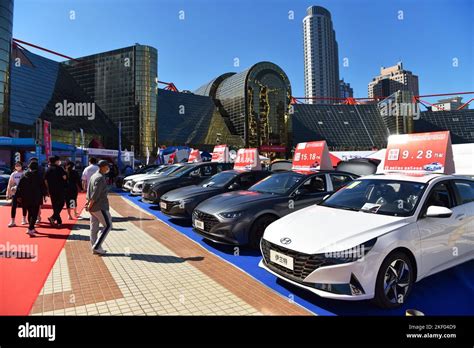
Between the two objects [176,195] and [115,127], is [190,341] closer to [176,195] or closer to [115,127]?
[176,195]

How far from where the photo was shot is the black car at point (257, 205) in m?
5.22

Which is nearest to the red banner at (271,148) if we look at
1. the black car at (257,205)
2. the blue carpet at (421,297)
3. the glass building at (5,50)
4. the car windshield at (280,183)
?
the glass building at (5,50)

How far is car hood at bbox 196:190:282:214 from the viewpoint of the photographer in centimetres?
541

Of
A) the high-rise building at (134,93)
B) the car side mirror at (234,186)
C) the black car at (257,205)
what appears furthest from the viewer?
the high-rise building at (134,93)

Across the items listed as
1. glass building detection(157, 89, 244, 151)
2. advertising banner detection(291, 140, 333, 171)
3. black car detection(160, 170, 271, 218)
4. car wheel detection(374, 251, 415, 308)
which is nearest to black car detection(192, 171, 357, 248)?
black car detection(160, 170, 271, 218)

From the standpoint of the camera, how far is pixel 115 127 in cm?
5688

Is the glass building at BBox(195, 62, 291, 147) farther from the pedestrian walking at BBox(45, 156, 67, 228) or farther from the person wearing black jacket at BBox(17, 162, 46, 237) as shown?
the person wearing black jacket at BBox(17, 162, 46, 237)

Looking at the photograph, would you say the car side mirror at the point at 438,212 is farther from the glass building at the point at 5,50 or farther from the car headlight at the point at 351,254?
the glass building at the point at 5,50

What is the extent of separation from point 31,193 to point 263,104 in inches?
2593

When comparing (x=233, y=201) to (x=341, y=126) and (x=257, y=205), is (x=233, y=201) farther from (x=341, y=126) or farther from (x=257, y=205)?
(x=341, y=126)

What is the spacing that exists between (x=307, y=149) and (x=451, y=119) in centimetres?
9901

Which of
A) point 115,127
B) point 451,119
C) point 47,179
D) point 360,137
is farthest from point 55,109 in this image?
point 451,119

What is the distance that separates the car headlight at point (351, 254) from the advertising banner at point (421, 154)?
3.09 m

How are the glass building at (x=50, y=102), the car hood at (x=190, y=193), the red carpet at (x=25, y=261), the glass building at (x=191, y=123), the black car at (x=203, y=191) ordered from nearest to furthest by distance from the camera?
the red carpet at (x=25, y=261) < the black car at (x=203, y=191) < the car hood at (x=190, y=193) < the glass building at (x=50, y=102) < the glass building at (x=191, y=123)
